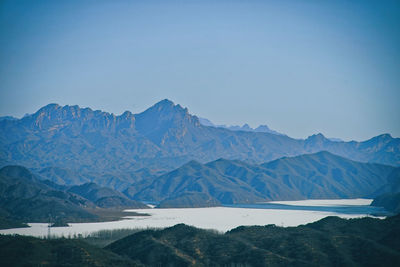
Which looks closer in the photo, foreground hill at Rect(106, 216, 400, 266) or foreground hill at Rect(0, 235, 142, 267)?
foreground hill at Rect(0, 235, 142, 267)

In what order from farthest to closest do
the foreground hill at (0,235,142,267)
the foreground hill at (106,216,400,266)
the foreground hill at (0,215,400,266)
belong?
the foreground hill at (106,216,400,266), the foreground hill at (0,215,400,266), the foreground hill at (0,235,142,267)

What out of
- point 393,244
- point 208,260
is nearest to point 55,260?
point 208,260

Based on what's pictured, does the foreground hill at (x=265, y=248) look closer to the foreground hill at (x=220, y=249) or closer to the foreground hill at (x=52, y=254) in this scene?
the foreground hill at (x=220, y=249)

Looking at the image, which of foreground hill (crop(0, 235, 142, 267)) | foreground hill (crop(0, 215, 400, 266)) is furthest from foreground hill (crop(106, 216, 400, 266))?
foreground hill (crop(0, 235, 142, 267))

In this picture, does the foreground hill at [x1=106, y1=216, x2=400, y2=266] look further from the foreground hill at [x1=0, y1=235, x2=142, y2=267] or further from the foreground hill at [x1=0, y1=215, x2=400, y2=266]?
the foreground hill at [x1=0, y1=235, x2=142, y2=267]

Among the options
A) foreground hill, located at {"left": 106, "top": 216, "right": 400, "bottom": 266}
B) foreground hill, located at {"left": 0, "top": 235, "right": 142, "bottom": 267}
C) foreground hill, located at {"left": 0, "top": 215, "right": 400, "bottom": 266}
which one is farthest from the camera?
foreground hill, located at {"left": 106, "top": 216, "right": 400, "bottom": 266}

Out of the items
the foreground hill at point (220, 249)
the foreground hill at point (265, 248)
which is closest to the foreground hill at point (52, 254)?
the foreground hill at point (220, 249)

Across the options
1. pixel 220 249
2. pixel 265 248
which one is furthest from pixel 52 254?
pixel 265 248

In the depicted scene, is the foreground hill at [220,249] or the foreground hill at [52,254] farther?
the foreground hill at [220,249]
